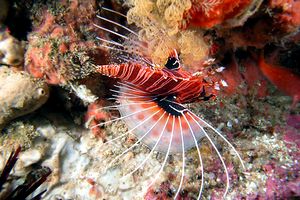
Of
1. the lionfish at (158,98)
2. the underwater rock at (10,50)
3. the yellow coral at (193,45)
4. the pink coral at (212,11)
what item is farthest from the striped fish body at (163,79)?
the underwater rock at (10,50)

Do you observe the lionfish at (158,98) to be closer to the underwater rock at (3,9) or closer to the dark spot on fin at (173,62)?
the dark spot on fin at (173,62)

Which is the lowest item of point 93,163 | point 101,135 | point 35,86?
point 93,163

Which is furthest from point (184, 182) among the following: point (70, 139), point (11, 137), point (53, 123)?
point (11, 137)

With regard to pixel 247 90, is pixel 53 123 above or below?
below

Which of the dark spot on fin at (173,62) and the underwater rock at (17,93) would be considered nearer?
the underwater rock at (17,93)

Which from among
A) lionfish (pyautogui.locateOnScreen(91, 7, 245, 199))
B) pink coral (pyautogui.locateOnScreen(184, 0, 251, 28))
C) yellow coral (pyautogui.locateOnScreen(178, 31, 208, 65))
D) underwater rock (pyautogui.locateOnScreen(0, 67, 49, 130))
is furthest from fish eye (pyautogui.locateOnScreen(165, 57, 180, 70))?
underwater rock (pyautogui.locateOnScreen(0, 67, 49, 130))

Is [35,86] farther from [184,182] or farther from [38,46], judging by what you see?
[184,182]
